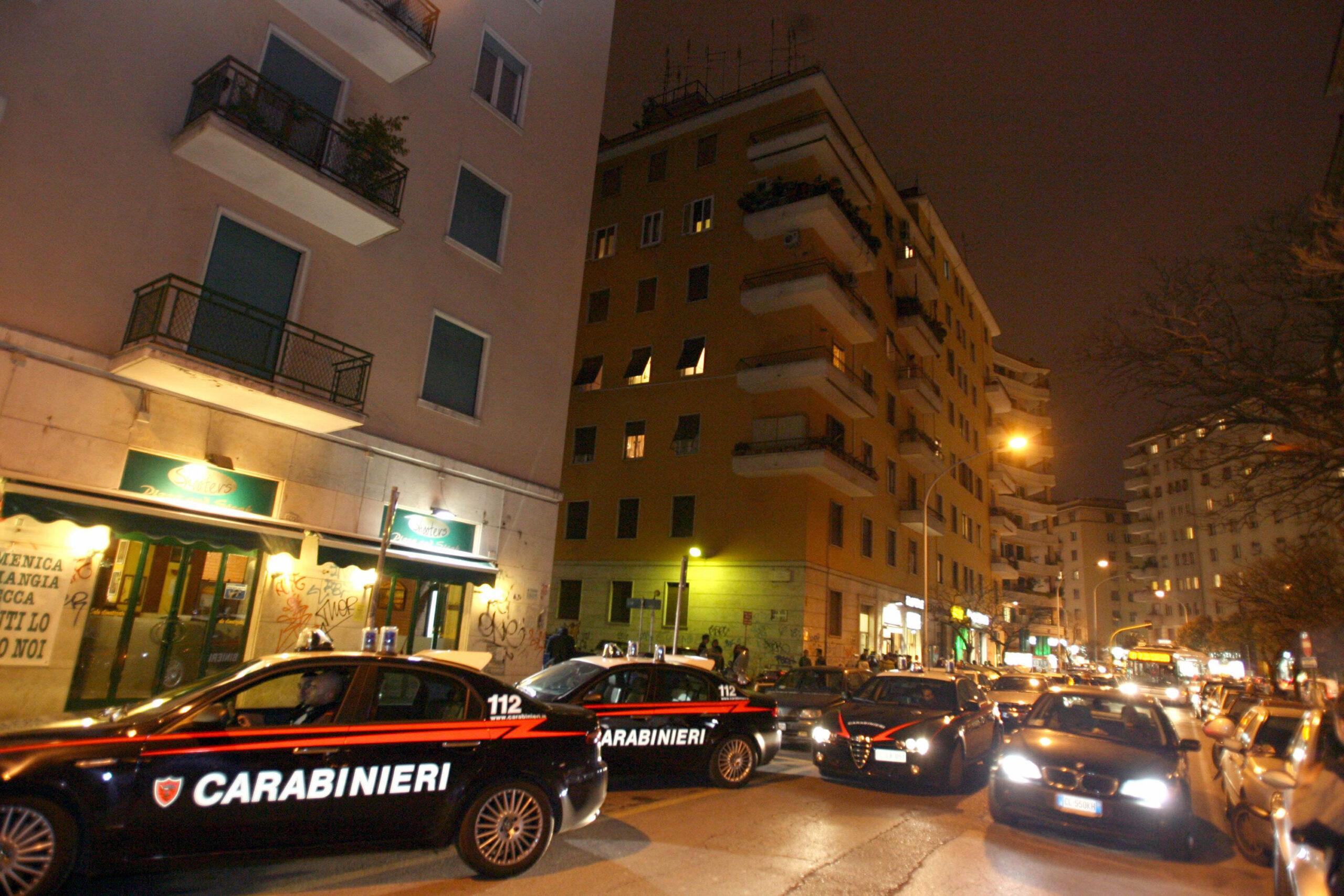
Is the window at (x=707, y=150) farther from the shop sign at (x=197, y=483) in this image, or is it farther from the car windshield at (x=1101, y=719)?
the car windshield at (x=1101, y=719)

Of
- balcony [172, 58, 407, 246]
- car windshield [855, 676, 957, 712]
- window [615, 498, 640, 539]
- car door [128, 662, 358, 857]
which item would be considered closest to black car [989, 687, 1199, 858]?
car windshield [855, 676, 957, 712]

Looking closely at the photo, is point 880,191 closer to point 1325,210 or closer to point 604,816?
point 1325,210

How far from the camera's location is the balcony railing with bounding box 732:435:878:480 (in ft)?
89.0

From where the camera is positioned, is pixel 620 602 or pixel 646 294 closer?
pixel 620 602

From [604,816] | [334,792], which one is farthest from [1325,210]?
[334,792]

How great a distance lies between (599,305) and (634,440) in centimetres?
696

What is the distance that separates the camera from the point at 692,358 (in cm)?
3161

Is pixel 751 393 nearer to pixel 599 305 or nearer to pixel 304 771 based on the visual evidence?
pixel 599 305

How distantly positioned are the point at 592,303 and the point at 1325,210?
90.9 ft

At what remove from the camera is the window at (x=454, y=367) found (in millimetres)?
16125

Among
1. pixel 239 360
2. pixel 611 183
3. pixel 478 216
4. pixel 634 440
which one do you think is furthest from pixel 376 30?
pixel 611 183

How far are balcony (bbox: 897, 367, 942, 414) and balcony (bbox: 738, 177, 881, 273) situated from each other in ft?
26.7

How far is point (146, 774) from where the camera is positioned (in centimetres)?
493

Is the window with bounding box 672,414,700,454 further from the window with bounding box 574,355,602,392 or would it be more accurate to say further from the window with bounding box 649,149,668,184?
the window with bounding box 649,149,668,184
